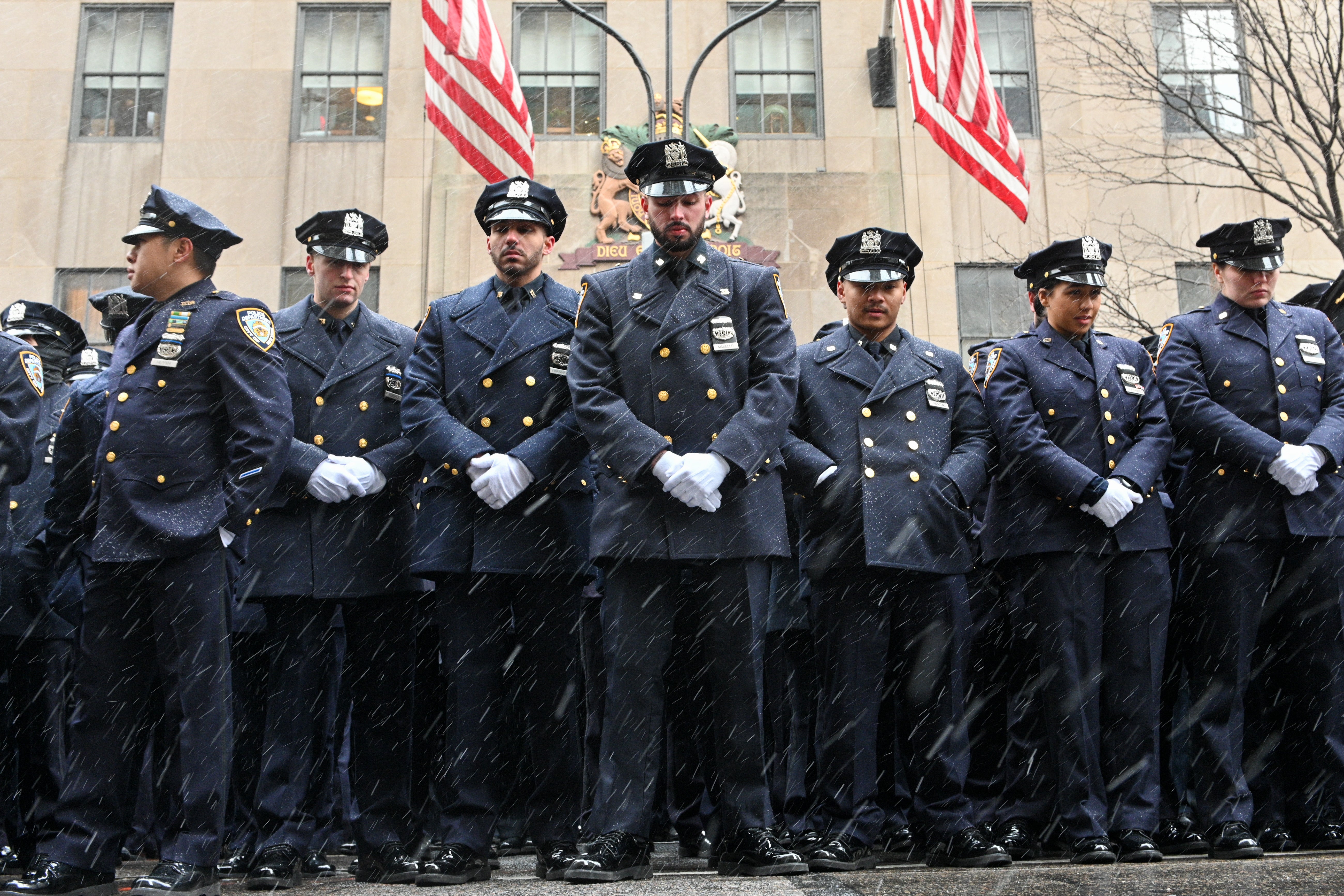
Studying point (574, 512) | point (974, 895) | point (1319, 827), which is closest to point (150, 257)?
point (574, 512)

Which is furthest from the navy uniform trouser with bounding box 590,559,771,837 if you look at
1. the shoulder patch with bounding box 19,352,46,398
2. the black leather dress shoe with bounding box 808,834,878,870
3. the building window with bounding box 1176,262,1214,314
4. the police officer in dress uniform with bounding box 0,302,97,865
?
the building window with bounding box 1176,262,1214,314

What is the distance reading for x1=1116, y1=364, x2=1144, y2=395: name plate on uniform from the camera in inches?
211

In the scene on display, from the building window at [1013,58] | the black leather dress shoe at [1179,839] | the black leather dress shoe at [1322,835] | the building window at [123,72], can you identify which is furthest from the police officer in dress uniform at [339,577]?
the building window at [1013,58]

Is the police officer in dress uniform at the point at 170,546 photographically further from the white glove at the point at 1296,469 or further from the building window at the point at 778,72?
the building window at the point at 778,72

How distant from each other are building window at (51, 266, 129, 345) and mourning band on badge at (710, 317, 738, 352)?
11.9 meters

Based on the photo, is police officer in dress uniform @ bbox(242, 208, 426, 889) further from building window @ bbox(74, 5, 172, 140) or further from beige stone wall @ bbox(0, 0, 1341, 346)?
building window @ bbox(74, 5, 172, 140)

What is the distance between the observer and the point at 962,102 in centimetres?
963

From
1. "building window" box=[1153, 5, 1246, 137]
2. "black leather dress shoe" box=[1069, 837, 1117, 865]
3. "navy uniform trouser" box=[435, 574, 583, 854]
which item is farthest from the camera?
"building window" box=[1153, 5, 1246, 137]

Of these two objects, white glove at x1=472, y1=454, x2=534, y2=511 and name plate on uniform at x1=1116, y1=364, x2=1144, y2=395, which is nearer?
white glove at x1=472, y1=454, x2=534, y2=511

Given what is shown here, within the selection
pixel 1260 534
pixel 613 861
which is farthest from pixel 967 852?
pixel 1260 534

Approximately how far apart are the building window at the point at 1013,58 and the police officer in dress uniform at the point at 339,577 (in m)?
11.5

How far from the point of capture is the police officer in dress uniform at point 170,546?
3979 millimetres

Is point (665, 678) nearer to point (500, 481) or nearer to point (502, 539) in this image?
point (502, 539)

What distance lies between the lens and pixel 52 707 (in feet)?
18.3
